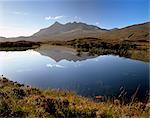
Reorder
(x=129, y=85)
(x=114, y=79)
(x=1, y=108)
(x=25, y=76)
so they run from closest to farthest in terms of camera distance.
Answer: (x=1, y=108) < (x=129, y=85) < (x=114, y=79) < (x=25, y=76)

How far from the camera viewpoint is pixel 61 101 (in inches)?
349

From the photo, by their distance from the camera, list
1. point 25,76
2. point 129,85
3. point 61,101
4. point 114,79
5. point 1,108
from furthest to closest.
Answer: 1. point 25,76
2. point 114,79
3. point 129,85
4. point 61,101
5. point 1,108

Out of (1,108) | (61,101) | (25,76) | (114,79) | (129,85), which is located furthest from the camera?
(25,76)

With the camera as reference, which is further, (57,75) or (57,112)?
(57,75)

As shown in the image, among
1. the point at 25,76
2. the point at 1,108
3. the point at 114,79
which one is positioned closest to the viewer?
the point at 1,108

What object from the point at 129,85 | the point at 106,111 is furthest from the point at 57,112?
the point at 129,85

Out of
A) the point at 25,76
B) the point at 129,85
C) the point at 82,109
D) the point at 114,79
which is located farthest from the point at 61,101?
the point at 25,76

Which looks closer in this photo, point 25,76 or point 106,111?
point 106,111

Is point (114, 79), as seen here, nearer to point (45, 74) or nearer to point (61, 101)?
point (45, 74)

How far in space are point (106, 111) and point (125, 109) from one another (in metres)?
0.82

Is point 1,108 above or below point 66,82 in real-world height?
above

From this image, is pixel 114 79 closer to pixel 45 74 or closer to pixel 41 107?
pixel 45 74

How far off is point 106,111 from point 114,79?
14.3 m

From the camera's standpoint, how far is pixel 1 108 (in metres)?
8.05
